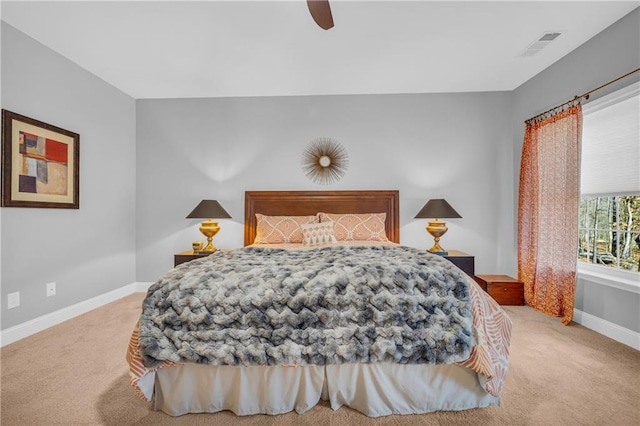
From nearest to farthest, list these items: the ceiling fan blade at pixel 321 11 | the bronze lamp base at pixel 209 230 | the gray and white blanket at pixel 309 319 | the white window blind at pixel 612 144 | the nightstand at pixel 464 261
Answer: the gray and white blanket at pixel 309 319
the ceiling fan blade at pixel 321 11
the white window blind at pixel 612 144
the nightstand at pixel 464 261
the bronze lamp base at pixel 209 230

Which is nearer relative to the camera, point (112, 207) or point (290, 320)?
point (290, 320)

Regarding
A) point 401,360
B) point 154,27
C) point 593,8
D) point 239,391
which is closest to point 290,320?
point 239,391

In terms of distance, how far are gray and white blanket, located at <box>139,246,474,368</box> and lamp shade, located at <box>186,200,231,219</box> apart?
1843mm

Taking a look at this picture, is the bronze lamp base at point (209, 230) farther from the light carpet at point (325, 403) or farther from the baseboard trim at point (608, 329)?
the baseboard trim at point (608, 329)

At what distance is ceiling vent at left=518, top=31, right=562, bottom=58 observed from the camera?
8.46 feet

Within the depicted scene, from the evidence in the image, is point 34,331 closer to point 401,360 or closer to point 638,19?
point 401,360

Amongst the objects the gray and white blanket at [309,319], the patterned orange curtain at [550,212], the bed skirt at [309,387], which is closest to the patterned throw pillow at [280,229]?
the gray and white blanket at [309,319]

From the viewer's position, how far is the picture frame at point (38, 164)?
2412mm

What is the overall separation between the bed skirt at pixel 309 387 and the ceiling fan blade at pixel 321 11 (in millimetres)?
2033

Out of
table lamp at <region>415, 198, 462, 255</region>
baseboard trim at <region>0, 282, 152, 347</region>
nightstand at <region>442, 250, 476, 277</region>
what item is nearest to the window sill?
nightstand at <region>442, 250, 476, 277</region>

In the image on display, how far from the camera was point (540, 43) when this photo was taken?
2707 millimetres

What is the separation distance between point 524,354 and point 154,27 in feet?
13.0

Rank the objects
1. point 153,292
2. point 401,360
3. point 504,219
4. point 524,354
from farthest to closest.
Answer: point 504,219, point 524,354, point 153,292, point 401,360

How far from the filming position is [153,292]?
1602mm
